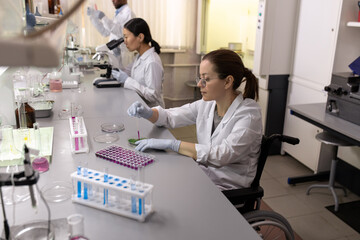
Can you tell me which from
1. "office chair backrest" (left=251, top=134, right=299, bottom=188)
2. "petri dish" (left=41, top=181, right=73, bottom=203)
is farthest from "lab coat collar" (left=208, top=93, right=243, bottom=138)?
"petri dish" (left=41, top=181, right=73, bottom=203)

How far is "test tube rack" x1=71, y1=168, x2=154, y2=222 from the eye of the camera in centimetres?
105

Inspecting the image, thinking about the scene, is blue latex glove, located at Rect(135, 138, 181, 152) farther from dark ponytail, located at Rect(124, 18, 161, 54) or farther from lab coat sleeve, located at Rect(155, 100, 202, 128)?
dark ponytail, located at Rect(124, 18, 161, 54)

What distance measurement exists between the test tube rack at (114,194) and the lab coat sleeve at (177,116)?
84 cm

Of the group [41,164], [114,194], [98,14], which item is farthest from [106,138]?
[98,14]

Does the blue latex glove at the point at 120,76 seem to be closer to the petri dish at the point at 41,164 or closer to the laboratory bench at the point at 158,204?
the laboratory bench at the point at 158,204

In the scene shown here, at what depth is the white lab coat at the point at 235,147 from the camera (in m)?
1.55

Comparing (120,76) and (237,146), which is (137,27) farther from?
(237,146)

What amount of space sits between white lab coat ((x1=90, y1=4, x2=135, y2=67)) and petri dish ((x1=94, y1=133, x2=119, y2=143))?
1974 millimetres

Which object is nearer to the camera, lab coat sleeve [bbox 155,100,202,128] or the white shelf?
lab coat sleeve [bbox 155,100,202,128]

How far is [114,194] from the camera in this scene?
112 centimetres

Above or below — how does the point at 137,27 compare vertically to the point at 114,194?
above

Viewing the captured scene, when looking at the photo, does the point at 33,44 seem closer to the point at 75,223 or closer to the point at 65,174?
the point at 75,223

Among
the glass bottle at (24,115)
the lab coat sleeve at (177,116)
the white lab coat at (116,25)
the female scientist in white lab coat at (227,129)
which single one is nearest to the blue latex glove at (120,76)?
the white lab coat at (116,25)

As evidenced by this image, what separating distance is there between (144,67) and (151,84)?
173 mm
